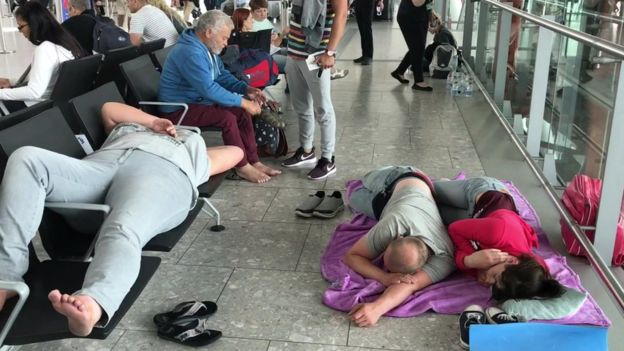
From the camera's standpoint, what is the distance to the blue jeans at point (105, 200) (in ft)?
6.10

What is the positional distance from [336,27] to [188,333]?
88.7 inches

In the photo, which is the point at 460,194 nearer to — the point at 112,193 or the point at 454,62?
the point at 112,193

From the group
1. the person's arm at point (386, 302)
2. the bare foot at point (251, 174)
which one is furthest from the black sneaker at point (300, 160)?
the person's arm at point (386, 302)

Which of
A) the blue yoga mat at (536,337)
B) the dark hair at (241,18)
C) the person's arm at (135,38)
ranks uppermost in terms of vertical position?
the dark hair at (241,18)

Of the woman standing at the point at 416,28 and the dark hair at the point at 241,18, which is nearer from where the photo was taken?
the dark hair at the point at 241,18

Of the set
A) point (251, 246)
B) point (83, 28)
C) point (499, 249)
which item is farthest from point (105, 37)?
point (499, 249)

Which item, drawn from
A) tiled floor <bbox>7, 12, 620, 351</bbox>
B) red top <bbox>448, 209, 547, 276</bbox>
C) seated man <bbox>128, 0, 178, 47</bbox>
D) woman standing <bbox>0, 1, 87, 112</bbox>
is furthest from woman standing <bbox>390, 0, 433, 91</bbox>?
red top <bbox>448, 209, 547, 276</bbox>

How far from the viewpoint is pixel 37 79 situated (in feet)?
11.5

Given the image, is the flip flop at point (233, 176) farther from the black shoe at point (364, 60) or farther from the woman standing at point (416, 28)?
the black shoe at point (364, 60)

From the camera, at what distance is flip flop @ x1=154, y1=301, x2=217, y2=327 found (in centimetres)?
225

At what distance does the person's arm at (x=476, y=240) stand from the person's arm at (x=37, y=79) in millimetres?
2497

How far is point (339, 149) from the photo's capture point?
14.8 feet

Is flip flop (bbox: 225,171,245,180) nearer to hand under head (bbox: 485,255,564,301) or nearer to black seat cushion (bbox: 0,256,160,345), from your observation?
black seat cushion (bbox: 0,256,160,345)

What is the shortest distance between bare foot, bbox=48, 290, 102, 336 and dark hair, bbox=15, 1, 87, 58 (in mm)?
2450
